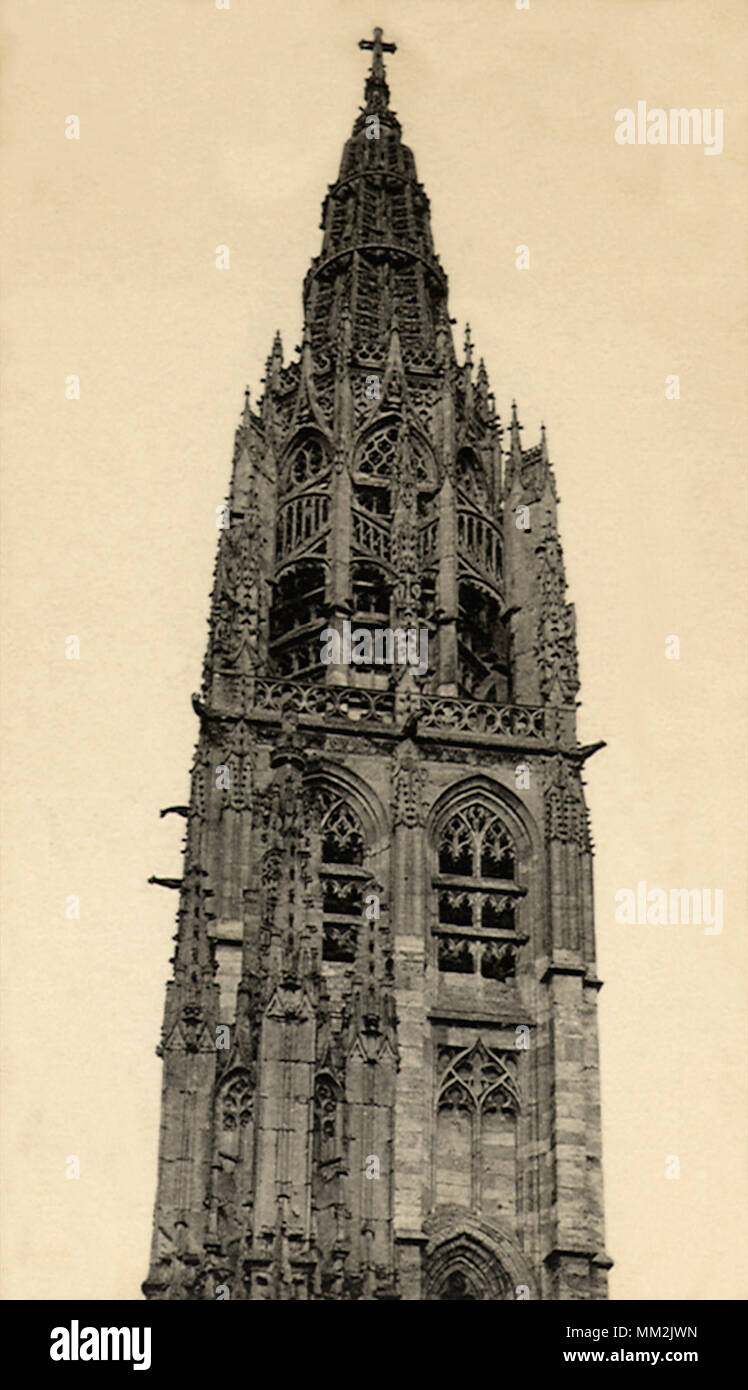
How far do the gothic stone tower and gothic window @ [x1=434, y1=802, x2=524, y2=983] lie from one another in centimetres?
5

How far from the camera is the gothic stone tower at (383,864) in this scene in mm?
39906

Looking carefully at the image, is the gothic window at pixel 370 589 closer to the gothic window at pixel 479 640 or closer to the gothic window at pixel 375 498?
the gothic window at pixel 479 640

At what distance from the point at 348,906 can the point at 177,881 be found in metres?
3.81

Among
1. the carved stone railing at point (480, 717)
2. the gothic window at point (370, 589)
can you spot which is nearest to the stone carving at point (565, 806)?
the carved stone railing at point (480, 717)

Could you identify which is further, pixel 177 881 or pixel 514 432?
pixel 514 432

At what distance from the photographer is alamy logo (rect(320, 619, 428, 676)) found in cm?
5262

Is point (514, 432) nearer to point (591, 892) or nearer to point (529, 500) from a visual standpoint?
point (529, 500)

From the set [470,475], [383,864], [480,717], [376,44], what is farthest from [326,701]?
[376,44]

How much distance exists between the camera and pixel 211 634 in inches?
2093

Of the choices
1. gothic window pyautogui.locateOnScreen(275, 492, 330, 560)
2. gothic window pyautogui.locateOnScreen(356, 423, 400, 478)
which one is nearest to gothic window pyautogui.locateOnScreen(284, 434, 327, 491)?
gothic window pyautogui.locateOnScreen(275, 492, 330, 560)

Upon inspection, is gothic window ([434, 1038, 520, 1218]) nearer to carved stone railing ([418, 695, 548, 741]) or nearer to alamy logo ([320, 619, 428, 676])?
carved stone railing ([418, 695, 548, 741])
